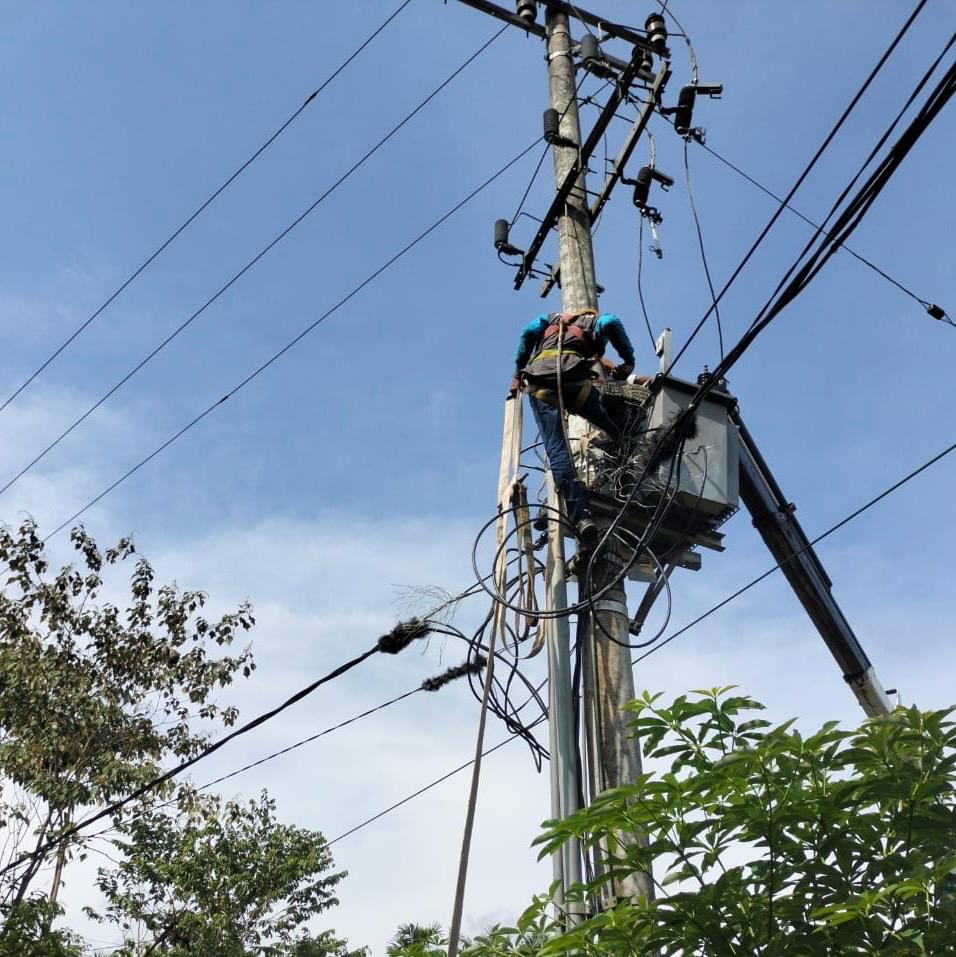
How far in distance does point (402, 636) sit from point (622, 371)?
240 cm

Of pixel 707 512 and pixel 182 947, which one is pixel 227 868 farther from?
pixel 707 512

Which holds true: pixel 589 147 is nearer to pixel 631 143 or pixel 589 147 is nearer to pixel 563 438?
pixel 631 143

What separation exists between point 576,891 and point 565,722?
1611 millimetres

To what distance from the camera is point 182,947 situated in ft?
72.8

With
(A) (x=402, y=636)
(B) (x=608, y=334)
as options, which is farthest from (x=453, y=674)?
(B) (x=608, y=334)

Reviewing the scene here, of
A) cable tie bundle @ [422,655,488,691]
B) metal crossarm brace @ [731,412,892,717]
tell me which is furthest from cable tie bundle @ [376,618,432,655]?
metal crossarm brace @ [731,412,892,717]

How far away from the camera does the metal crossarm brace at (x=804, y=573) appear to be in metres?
7.96

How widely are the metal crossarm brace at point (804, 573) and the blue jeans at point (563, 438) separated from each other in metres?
1.35

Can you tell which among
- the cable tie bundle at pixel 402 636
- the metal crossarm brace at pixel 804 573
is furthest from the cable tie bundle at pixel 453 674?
the metal crossarm brace at pixel 804 573

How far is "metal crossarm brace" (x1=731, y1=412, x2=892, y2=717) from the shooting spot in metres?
7.96

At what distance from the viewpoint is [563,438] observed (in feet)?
22.6

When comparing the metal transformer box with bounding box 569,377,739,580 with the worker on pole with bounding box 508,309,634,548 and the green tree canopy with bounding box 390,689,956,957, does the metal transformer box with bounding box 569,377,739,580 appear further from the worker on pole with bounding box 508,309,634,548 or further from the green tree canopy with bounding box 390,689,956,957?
the green tree canopy with bounding box 390,689,956,957

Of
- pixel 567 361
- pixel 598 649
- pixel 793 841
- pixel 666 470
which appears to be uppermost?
pixel 567 361

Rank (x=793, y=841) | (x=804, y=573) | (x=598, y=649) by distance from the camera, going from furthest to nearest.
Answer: (x=804, y=573)
(x=598, y=649)
(x=793, y=841)
